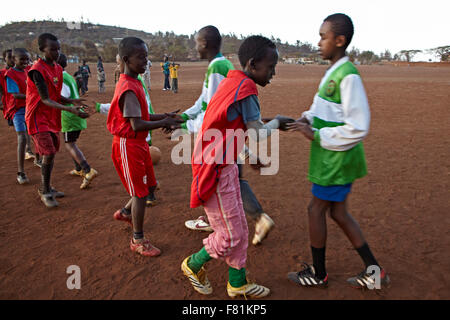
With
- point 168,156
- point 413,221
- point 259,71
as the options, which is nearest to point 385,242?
point 413,221

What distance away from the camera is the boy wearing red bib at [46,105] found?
4.16m

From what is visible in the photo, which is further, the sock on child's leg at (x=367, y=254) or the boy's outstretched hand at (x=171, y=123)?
the boy's outstretched hand at (x=171, y=123)

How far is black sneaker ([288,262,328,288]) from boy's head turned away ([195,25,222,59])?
232cm

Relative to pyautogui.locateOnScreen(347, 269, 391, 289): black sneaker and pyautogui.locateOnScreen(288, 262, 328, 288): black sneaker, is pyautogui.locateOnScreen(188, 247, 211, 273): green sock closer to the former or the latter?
pyautogui.locateOnScreen(288, 262, 328, 288): black sneaker

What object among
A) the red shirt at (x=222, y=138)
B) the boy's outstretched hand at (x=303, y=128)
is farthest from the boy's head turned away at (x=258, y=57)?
the boy's outstretched hand at (x=303, y=128)

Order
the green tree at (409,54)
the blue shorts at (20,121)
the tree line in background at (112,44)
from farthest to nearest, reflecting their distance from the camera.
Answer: the green tree at (409,54) → the tree line in background at (112,44) → the blue shorts at (20,121)

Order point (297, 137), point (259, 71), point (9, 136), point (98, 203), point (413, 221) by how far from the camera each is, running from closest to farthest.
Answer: point (259, 71), point (413, 221), point (98, 203), point (297, 137), point (9, 136)

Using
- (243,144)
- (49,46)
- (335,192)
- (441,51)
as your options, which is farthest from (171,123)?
(441,51)

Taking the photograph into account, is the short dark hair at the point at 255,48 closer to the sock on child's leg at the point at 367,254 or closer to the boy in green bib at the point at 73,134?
the sock on child's leg at the point at 367,254

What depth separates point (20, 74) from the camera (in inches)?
212

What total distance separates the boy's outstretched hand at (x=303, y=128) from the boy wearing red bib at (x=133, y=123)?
3.73 ft

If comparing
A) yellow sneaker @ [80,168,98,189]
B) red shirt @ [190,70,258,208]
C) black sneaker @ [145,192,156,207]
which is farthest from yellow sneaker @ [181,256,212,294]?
yellow sneaker @ [80,168,98,189]
